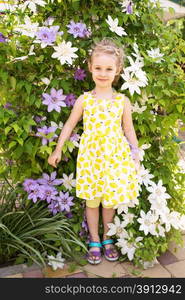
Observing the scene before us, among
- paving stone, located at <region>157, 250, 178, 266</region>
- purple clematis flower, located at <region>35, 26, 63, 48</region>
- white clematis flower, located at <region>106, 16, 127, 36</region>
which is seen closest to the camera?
purple clematis flower, located at <region>35, 26, 63, 48</region>

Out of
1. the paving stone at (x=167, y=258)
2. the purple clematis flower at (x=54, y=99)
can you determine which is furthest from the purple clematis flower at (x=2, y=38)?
the paving stone at (x=167, y=258)

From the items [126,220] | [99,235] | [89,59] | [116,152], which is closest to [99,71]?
[89,59]

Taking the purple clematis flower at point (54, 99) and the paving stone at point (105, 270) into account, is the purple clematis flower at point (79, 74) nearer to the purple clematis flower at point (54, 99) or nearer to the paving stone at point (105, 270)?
the purple clematis flower at point (54, 99)

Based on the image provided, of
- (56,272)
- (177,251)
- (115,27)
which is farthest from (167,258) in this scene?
(115,27)

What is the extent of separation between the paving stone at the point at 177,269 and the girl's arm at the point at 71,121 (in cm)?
95

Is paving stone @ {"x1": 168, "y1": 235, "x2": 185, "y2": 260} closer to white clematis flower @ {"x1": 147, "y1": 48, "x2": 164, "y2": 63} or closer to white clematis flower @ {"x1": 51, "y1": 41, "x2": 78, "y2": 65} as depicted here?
white clematis flower @ {"x1": 147, "y1": 48, "x2": 164, "y2": 63}

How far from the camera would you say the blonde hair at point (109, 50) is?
1.99 m

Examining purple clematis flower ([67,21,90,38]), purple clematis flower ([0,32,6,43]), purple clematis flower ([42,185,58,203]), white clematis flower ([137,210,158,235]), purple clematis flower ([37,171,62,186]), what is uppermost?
purple clematis flower ([67,21,90,38])

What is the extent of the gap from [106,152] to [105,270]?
683 mm

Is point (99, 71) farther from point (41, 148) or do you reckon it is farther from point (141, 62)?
point (41, 148)

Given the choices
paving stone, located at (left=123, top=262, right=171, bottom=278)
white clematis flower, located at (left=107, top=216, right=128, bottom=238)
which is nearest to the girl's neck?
white clematis flower, located at (left=107, top=216, right=128, bottom=238)

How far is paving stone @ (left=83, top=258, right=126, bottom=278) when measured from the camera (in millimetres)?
2127

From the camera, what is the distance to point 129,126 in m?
2.14

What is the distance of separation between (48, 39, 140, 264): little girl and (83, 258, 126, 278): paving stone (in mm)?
388
